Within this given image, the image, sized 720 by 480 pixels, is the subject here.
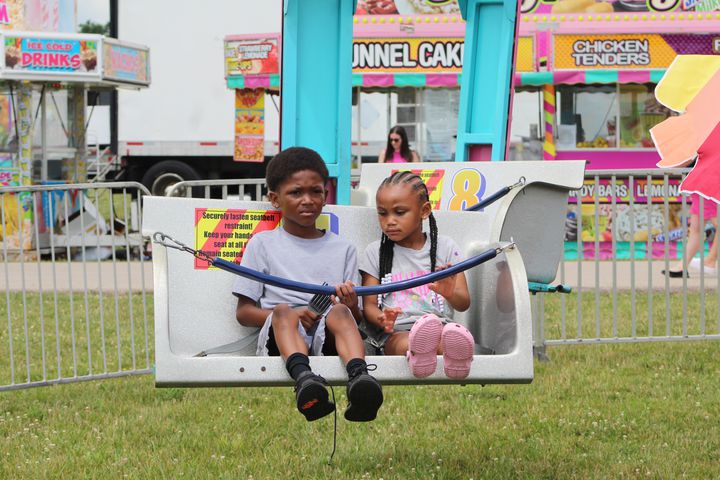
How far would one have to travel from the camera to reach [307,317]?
168 inches

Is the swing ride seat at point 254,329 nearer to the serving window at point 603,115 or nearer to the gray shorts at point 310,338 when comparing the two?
the gray shorts at point 310,338

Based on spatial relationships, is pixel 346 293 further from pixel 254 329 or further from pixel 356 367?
pixel 254 329

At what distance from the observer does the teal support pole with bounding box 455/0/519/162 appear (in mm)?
5684

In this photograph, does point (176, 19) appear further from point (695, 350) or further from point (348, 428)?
point (348, 428)

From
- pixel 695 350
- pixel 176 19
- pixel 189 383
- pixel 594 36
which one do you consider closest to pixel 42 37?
pixel 176 19

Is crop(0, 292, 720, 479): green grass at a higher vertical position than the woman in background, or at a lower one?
lower

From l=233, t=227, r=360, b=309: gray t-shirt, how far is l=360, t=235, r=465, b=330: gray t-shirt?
0.36ft

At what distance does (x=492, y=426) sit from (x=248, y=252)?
1.92 m

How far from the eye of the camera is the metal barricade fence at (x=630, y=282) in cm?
795

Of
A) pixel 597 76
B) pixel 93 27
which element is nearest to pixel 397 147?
pixel 597 76

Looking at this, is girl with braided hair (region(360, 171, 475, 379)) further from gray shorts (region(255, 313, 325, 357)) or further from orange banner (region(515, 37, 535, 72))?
orange banner (region(515, 37, 535, 72))

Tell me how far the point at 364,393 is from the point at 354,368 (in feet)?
0.35

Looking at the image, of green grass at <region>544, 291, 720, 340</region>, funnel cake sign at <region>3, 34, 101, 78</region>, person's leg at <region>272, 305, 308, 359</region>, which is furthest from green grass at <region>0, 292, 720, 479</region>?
funnel cake sign at <region>3, 34, 101, 78</region>

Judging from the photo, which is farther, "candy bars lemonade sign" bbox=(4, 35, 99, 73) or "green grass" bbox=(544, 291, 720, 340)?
"candy bars lemonade sign" bbox=(4, 35, 99, 73)
